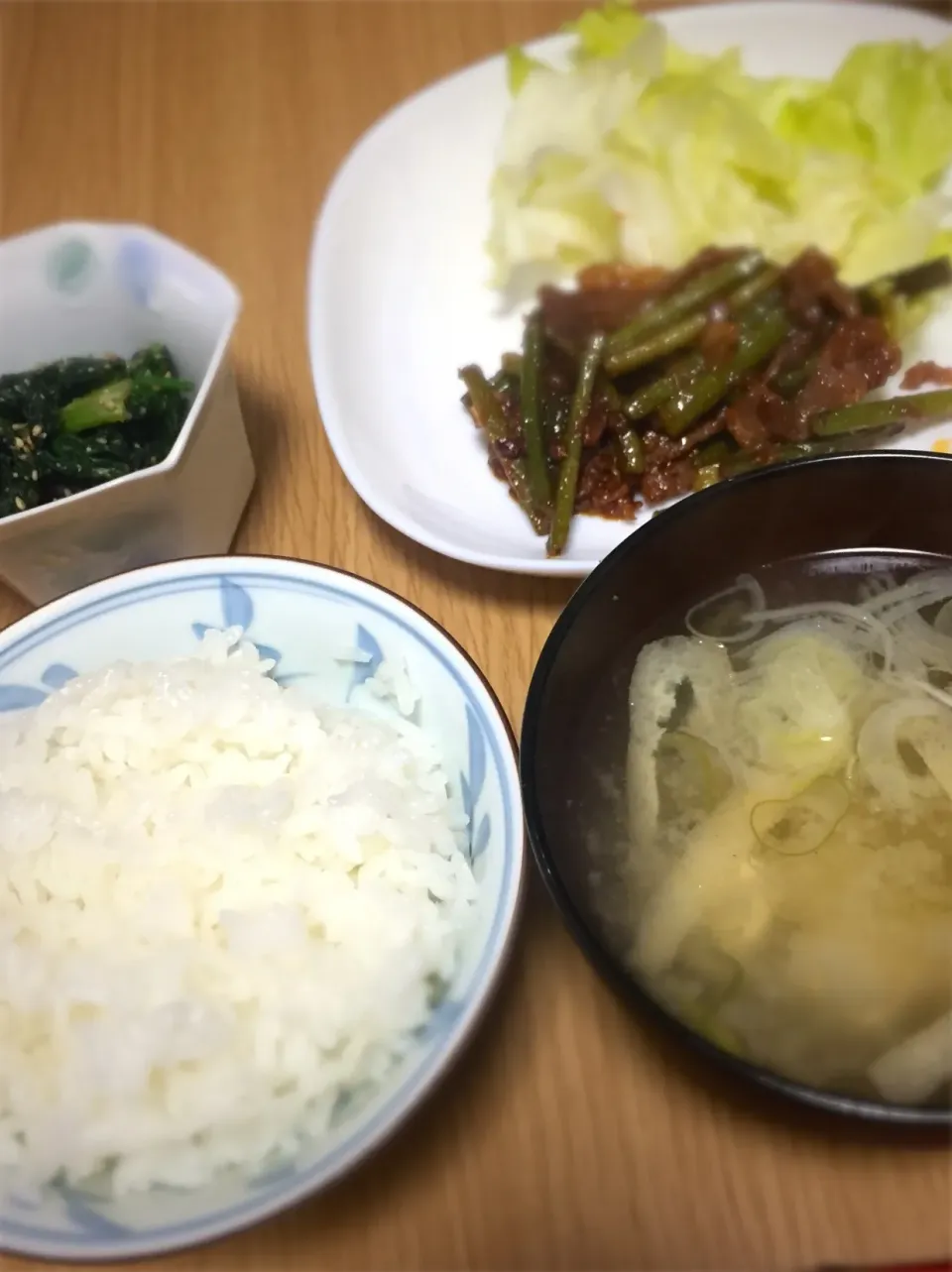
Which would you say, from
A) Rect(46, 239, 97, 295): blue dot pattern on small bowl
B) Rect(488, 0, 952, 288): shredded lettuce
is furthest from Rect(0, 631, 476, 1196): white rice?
Rect(488, 0, 952, 288): shredded lettuce

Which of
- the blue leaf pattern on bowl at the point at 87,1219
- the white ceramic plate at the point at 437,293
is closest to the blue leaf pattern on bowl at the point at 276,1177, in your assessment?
the blue leaf pattern on bowl at the point at 87,1219

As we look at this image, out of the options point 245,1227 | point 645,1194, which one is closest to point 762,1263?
point 645,1194

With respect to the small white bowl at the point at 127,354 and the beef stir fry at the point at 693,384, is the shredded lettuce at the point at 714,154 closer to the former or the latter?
the beef stir fry at the point at 693,384

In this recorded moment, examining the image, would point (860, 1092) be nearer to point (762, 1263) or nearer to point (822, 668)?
point (762, 1263)

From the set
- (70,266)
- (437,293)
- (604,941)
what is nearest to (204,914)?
(604,941)

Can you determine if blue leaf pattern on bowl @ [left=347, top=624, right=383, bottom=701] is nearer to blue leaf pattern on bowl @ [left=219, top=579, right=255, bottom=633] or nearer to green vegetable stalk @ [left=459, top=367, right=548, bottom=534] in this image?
blue leaf pattern on bowl @ [left=219, top=579, right=255, bottom=633]

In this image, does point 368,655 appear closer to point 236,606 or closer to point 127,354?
point 236,606
